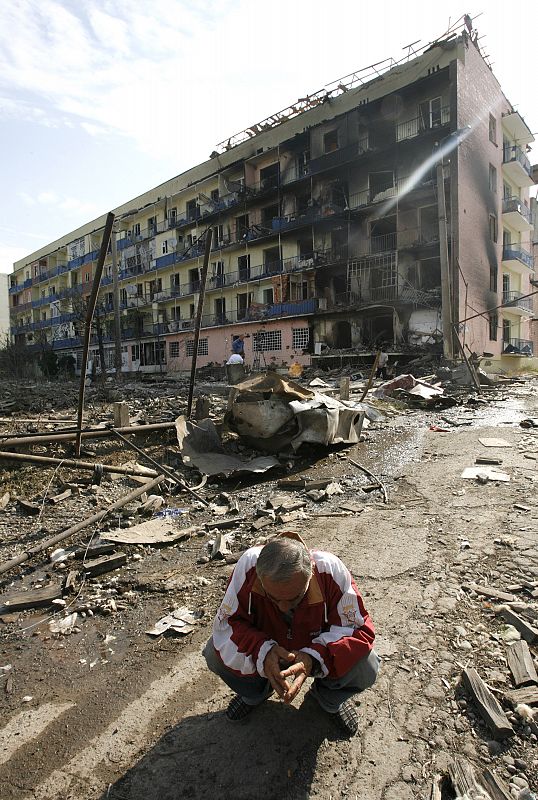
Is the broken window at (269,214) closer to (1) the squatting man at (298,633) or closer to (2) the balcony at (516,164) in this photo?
(2) the balcony at (516,164)

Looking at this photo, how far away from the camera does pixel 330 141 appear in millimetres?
28109

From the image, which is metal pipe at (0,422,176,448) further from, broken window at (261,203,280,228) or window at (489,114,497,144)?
window at (489,114,497,144)

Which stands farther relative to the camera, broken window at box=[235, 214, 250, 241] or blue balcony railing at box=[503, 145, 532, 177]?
broken window at box=[235, 214, 250, 241]

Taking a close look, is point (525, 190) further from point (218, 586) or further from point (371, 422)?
point (218, 586)

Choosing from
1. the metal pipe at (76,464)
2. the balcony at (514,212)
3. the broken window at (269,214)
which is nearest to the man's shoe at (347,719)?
the metal pipe at (76,464)

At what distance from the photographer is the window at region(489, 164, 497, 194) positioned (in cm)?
2639

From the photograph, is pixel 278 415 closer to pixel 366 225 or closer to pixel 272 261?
pixel 366 225

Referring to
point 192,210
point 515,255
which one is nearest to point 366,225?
point 515,255

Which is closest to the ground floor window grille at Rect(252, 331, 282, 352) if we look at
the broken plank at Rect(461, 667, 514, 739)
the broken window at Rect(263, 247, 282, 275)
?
the broken window at Rect(263, 247, 282, 275)

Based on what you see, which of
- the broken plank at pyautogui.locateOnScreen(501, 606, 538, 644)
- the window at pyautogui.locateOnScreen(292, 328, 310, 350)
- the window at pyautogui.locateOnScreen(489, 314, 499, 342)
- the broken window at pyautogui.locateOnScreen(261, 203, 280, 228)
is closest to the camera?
the broken plank at pyautogui.locateOnScreen(501, 606, 538, 644)

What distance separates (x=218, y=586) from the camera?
12.2ft

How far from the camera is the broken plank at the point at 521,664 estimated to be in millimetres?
2432

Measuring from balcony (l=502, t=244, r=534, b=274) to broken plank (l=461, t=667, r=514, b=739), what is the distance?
99.1ft

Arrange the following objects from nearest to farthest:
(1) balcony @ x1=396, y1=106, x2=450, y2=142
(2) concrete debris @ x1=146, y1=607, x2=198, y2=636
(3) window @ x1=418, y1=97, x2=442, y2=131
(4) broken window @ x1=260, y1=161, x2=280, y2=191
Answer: (2) concrete debris @ x1=146, y1=607, x2=198, y2=636
(1) balcony @ x1=396, y1=106, x2=450, y2=142
(3) window @ x1=418, y1=97, x2=442, y2=131
(4) broken window @ x1=260, y1=161, x2=280, y2=191
